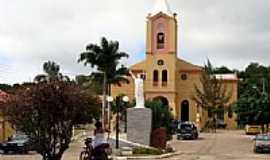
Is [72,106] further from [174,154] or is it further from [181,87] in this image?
[181,87]

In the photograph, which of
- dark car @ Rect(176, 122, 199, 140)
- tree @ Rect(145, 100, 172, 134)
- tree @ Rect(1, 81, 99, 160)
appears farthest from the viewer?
dark car @ Rect(176, 122, 199, 140)

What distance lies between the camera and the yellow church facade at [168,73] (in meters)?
91.6

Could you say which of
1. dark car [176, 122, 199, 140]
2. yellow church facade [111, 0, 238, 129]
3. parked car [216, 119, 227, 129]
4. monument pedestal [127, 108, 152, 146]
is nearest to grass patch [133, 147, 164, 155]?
monument pedestal [127, 108, 152, 146]

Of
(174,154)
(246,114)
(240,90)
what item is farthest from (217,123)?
(174,154)

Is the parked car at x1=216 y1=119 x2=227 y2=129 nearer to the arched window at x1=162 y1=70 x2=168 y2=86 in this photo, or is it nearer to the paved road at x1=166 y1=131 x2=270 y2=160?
the arched window at x1=162 y1=70 x2=168 y2=86

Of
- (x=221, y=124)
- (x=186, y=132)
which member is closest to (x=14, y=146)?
(x=186, y=132)

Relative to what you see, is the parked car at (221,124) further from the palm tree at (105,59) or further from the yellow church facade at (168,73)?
the palm tree at (105,59)

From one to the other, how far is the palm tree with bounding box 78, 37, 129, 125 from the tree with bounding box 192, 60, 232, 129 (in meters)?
17.3

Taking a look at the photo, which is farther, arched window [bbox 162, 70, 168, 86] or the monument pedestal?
arched window [bbox 162, 70, 168, 86]

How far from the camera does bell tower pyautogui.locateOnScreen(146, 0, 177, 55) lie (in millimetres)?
91250

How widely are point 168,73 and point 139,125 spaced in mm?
55103

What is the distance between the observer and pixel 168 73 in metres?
93.8

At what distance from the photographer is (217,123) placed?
96.4 metres

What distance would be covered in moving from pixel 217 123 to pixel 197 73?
7.80m
